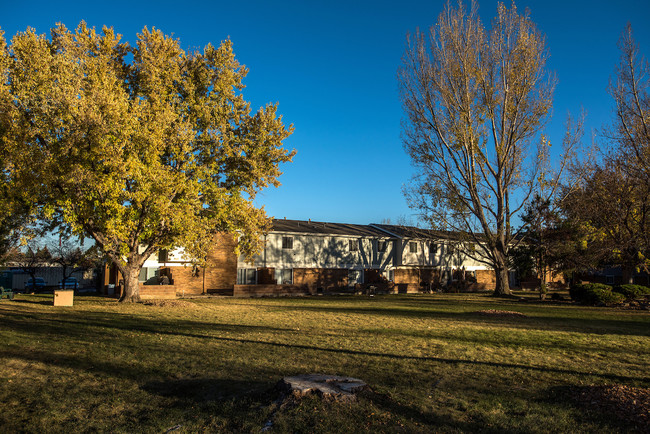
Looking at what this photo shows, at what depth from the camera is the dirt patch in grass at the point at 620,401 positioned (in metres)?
6.05

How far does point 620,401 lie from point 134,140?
21.6 metres

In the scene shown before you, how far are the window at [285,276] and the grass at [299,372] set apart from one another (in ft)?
83.5

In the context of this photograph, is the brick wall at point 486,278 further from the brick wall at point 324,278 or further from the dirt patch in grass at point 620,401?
the dirt patch in grass at point 620,401

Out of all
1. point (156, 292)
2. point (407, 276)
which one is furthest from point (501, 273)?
point (156, 292)

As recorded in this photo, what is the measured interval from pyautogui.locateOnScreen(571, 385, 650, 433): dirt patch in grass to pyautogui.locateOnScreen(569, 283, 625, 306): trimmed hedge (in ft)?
76.6

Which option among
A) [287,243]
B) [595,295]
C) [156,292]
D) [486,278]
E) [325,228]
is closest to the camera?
[595,295]

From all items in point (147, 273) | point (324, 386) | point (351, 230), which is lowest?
point (324, 386)

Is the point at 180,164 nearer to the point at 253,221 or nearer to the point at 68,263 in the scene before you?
the point at 253,221

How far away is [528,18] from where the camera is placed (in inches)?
1239

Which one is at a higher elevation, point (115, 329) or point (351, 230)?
point (351, 230)

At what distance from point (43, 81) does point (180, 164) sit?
7740 mm

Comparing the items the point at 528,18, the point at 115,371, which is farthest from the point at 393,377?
the point at 528,18

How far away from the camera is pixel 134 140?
70.4 ft

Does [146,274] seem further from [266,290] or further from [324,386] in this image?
[324,386]
